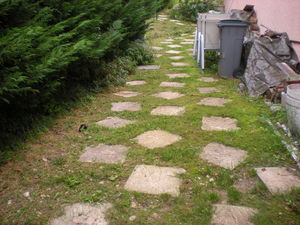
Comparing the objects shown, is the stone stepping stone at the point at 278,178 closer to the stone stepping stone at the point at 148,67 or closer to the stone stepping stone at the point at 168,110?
the stone stepping stone at the point at 168,110

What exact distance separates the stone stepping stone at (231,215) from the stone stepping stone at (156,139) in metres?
0.95

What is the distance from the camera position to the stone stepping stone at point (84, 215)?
1.76 meters

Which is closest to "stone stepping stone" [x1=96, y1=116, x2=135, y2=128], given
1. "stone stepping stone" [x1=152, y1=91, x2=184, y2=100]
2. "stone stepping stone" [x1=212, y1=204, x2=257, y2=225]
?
"stone stepping stone" [x1=152, y1=91, x2=184, y2=100]

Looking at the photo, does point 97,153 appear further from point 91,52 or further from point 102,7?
point 102,7

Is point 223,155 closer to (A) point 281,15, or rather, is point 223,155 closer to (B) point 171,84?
(B) point 171,84

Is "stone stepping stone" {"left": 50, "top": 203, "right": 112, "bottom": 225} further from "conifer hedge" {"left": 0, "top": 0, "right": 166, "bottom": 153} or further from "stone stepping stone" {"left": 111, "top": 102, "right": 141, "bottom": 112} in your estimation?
"stone stepping stone" {"left": 111, "top": 102, "right": 141, "bottom": 112}

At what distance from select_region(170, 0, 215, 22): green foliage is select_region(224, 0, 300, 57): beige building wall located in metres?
6.22

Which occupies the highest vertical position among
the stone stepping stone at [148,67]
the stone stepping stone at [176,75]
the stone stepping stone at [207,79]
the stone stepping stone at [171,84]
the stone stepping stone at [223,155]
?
the stone stepping stone at [148,67]

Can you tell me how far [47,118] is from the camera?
309 cm

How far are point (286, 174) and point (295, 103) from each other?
728 millimetres

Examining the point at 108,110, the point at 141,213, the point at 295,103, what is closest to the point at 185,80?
the point at 108,110

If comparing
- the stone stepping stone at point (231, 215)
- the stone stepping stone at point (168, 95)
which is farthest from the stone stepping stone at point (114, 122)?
the stone stepping stone at point (231, 215)

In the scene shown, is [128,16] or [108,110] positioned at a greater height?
[128,16]

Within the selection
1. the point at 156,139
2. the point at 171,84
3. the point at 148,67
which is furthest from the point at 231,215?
the point at 148,67
